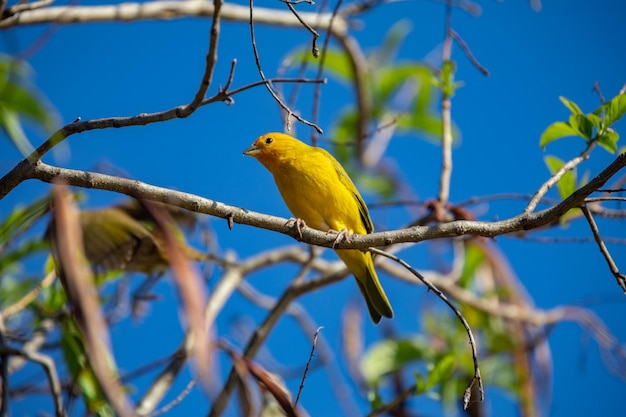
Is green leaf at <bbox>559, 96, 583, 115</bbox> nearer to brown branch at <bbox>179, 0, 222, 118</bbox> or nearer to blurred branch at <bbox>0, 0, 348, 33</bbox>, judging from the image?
blurred branch at <bbox>0, 0, 348, 33</bbox>

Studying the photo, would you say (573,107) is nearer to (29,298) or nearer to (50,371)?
(50,371)

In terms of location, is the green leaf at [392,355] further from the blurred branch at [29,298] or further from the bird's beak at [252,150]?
the blurred branch at [29,298]

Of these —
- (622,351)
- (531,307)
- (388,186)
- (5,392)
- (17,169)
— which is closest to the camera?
(17,169)

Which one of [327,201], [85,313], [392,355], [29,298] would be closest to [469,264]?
[392,355]

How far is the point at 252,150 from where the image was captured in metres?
5.10

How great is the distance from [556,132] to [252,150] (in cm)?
235

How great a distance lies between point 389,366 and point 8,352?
10.0 ft

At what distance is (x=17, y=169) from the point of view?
2.52m

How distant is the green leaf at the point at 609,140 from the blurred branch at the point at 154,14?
1.71 meters

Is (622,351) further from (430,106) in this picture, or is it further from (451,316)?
(430,106)

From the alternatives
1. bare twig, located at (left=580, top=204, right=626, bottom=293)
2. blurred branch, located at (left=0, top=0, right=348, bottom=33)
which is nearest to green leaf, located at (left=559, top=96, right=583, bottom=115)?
bare twig, located at (left=580, top=204, right=626, bottom=293)

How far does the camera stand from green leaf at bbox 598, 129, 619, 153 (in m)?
3.20

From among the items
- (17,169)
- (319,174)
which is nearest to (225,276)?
(319,174)

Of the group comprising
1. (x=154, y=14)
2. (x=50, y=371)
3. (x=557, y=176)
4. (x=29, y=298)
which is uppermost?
(x=154, y=14)
